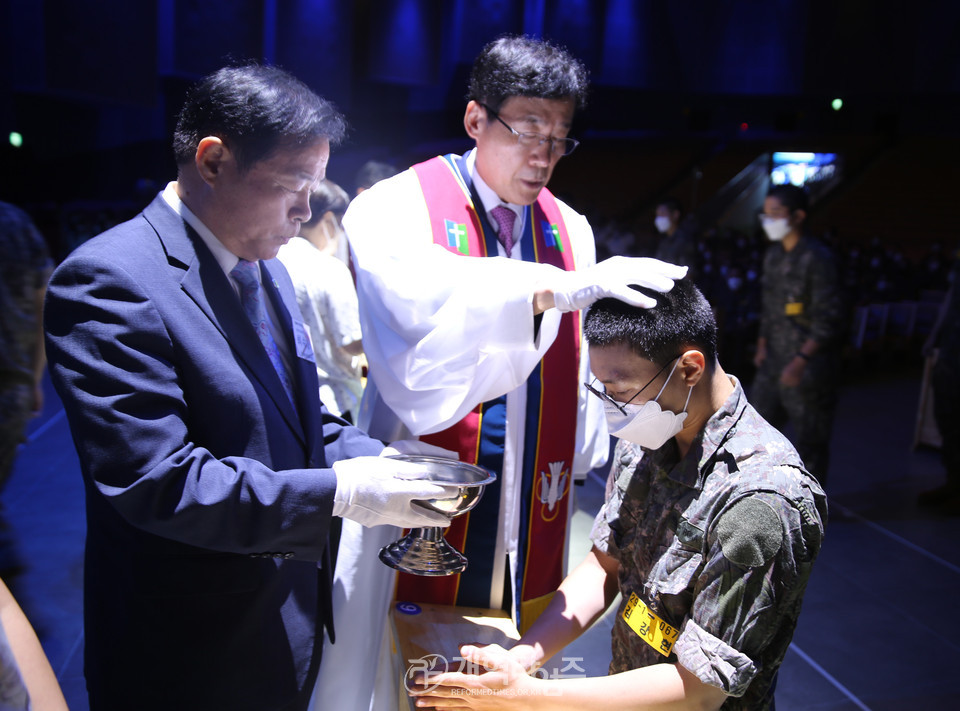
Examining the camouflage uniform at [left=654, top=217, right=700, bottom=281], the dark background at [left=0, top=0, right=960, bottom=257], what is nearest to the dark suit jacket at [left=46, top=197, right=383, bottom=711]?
the dark background at [left=0, top=0, right=960, bottom=257]

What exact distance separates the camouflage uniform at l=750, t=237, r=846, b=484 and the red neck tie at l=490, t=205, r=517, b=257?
9.37 feet

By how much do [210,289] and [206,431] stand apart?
0.79 ft

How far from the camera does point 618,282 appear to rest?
155 centimetres

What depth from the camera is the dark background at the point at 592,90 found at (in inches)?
288

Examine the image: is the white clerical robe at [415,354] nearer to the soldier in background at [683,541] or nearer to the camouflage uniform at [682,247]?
the soldier in background at [683,541]

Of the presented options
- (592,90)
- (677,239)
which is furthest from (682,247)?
(592,90)

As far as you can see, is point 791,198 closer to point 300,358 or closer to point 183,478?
point 300,358

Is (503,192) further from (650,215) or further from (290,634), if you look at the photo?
(650,215)

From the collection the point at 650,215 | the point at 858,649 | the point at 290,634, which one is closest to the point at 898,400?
the point at 858,649

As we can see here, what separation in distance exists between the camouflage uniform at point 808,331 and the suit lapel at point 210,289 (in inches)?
147

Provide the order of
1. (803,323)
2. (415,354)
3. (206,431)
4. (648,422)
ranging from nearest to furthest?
(206,431)
(648,422)
(415,354)
(803,323)

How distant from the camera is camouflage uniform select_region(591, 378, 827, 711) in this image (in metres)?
1.27

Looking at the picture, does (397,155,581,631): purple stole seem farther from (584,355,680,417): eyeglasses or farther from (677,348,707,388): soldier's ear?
(677,348,707,388): soldier's ear

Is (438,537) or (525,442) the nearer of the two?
(438,537)
